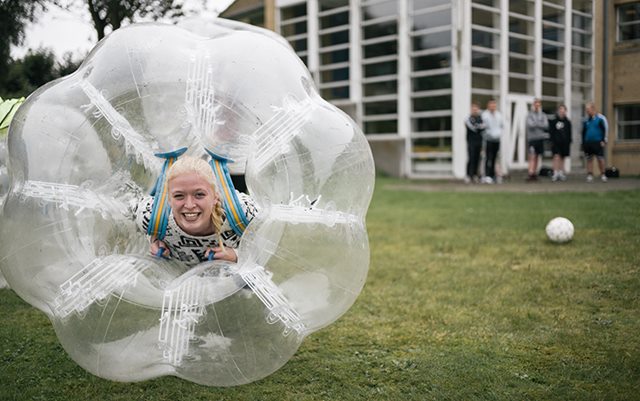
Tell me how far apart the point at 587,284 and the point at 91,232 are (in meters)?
4.25

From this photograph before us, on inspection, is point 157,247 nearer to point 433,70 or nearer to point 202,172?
point 202,172

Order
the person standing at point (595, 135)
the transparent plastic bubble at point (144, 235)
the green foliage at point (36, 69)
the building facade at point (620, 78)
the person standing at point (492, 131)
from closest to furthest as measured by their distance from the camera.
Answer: the transparent plastic bubble at point (144, 235)
the green foliage at point (36, 69)
the building facade at point (620, 78)
the person standing at point (595, 135)
the person standing at point (492, 131)

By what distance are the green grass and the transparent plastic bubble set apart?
1.51ft

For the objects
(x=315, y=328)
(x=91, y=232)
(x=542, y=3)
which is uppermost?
(x=542, y=3)

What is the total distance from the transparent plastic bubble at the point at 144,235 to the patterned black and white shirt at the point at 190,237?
0.36 ft

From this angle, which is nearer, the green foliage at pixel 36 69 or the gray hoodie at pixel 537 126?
the green foliage at pixel 36 69

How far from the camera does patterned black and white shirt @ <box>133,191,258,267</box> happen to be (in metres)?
3.49

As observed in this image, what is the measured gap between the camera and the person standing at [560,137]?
15.2 m

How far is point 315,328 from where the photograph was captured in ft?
11.1

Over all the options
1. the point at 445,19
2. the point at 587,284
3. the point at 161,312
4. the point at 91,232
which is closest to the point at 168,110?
the point at 91,232

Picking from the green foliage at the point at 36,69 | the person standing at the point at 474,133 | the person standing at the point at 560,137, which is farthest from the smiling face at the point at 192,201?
the person standing at the point at 560,137

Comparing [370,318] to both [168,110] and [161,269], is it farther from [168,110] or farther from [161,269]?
[168,110]

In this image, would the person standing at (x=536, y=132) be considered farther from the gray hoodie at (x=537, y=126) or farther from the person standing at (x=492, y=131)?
the person standing at (x=492, y=131)

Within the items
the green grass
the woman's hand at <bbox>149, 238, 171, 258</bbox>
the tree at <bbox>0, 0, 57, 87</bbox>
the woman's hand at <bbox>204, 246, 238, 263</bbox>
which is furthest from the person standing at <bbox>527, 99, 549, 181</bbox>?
the woman's hand at <bbox>149, 238, 171, 258</bbox>
